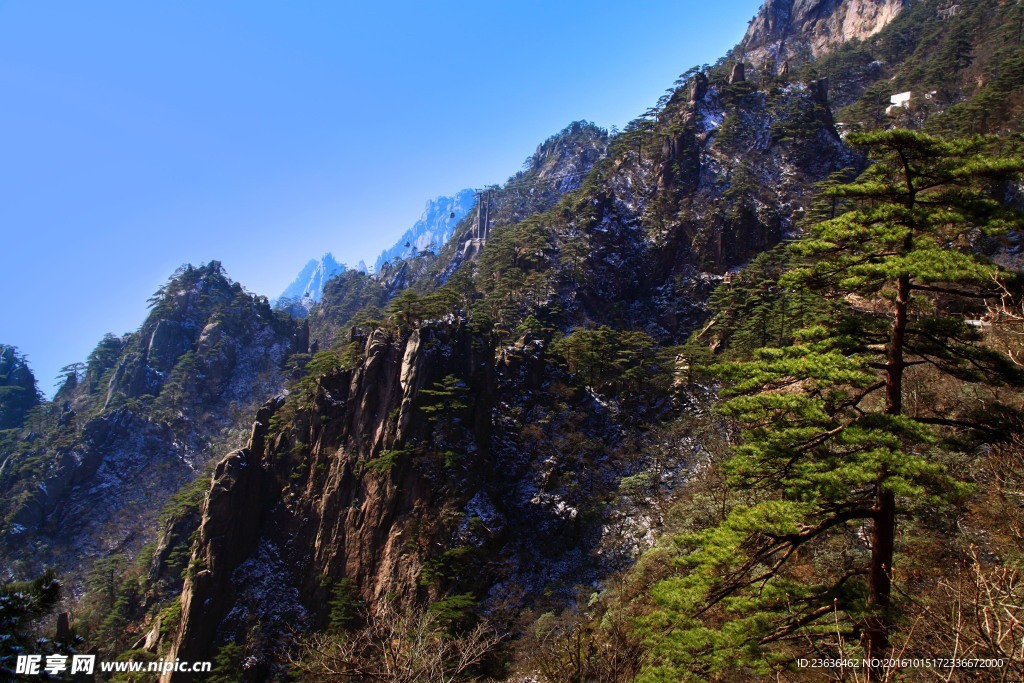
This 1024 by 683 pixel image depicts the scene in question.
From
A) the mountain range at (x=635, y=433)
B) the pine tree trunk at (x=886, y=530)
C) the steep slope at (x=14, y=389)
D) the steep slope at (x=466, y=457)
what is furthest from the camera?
the steep slope at (x=14, y=389)

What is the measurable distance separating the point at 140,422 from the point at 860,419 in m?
89.6

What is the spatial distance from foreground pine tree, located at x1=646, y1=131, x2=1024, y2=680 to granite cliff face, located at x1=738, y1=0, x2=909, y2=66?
118 meters

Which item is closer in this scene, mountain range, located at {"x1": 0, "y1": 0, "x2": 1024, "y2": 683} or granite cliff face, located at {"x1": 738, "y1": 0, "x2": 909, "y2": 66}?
mountain range, located at {"x1": 0, "y1": 0, "x2": 1024, "y2": 683}

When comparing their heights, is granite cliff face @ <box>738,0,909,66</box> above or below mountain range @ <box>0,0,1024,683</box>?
above

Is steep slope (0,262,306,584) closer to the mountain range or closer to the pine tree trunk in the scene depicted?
the mountain range

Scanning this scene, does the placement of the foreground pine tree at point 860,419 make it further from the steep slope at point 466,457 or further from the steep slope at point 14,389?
the steep slope at point 14,389

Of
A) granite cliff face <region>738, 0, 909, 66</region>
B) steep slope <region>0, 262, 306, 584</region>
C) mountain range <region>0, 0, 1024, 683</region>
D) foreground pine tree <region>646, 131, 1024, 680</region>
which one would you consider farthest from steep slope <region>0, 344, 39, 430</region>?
granite cliff face <region>738, 0, 909, 66</region>

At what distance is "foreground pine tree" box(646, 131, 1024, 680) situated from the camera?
21.5ft

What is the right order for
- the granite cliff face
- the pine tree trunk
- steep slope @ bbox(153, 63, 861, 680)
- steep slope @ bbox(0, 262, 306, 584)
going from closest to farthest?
the pine tree trunk
steep slope @ bbox(153, 63, 861, 680)
steep slope @ bbox(0, 262, 306, 584)
the granite cliff face

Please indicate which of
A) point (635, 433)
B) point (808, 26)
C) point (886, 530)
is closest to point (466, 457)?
point (635, 433)

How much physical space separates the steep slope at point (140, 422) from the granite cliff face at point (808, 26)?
404 ft

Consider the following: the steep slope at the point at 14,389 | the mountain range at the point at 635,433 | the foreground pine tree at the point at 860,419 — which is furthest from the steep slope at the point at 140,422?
the foreground pine tree at the point at 860,419

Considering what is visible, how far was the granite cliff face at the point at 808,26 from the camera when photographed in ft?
332

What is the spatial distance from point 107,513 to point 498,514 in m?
61.9
